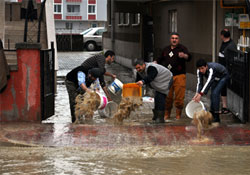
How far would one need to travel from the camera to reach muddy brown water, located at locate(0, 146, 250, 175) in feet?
28.3

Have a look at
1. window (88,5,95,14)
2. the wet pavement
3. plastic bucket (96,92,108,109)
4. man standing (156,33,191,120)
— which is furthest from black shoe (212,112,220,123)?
window (88,5,95,14)

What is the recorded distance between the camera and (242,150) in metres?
10.0

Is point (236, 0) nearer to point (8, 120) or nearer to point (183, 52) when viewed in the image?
point (183, 52)

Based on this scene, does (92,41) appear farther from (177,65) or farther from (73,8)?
(73,8)

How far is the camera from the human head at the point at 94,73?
12531mm

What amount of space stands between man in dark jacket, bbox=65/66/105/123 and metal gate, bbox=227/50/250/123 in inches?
103

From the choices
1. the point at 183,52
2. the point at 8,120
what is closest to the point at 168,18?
the point at 183,52

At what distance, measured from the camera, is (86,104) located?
41.6ft

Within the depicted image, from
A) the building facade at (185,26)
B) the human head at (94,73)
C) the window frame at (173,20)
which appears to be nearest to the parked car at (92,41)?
the building facade at (185,26)

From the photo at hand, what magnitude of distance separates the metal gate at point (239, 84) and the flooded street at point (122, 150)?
18.2 inches

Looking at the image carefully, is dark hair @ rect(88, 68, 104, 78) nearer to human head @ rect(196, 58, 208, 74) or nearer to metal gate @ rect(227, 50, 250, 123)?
human head @ rect(196, 58, 208, 74)

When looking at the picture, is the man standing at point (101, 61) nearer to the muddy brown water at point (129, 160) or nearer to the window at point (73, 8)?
the muddy brown water at point (129, 160)

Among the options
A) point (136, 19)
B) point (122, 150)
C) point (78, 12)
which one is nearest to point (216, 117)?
point (122, 150)

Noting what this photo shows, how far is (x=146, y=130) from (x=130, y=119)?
180cm
